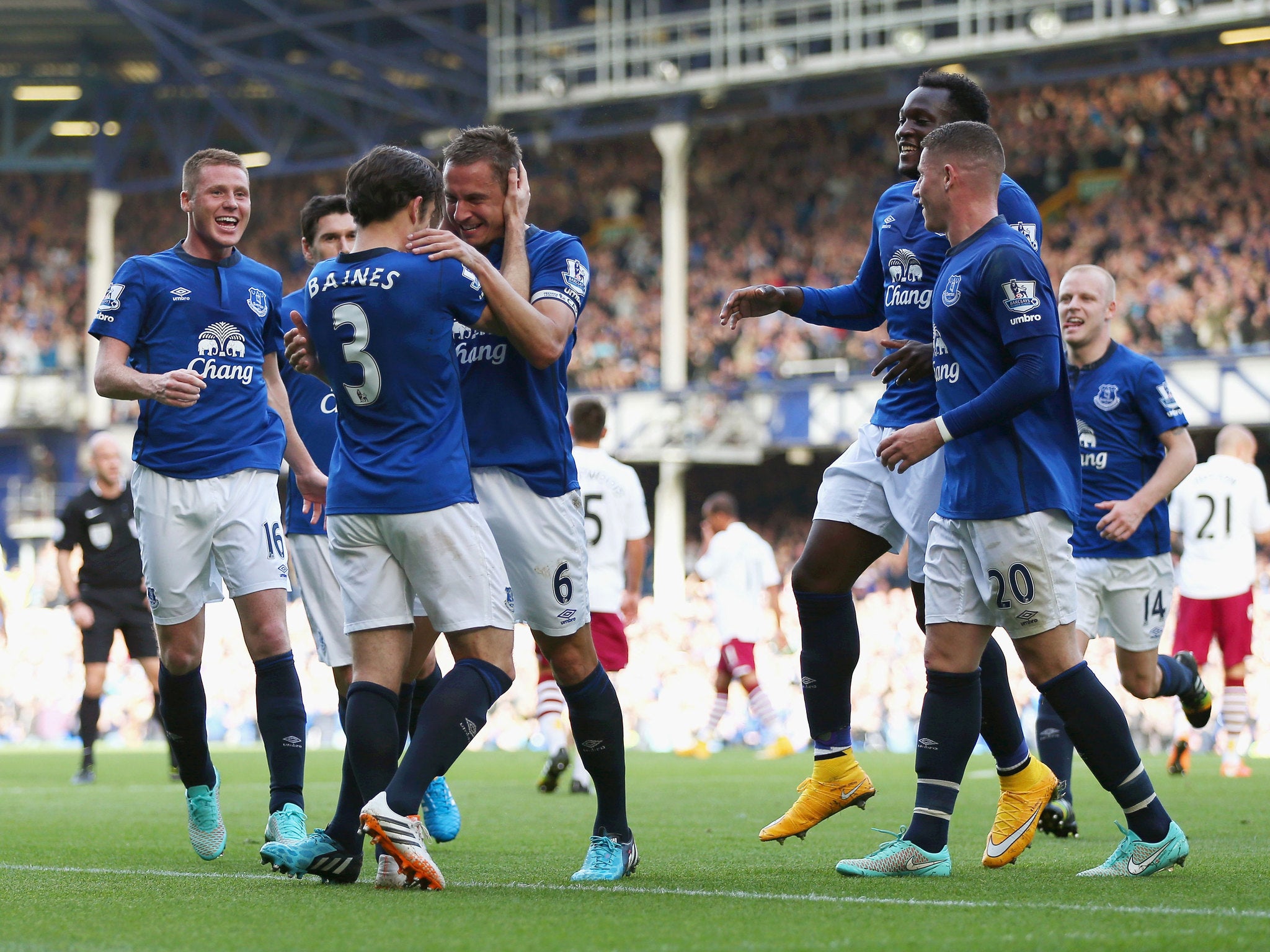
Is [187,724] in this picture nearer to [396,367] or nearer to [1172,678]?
[396,367]

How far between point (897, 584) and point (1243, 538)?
44.7ft

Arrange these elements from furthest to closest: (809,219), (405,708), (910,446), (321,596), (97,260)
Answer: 1. (97,260)
2. (809,219)
3. (321,596)
4. (405,708)
5. (910,446)

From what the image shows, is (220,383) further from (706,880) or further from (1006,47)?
(1006,47)

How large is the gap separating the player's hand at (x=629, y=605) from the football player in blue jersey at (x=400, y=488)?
6.46m

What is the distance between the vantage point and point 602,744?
511cm

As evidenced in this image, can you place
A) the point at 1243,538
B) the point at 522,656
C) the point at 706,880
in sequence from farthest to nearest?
1. the point at 522,656
2. the point at 1243,538
3. the point at 706,880

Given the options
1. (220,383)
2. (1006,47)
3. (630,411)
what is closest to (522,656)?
(630,411)

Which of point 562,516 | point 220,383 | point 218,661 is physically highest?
point 220,383

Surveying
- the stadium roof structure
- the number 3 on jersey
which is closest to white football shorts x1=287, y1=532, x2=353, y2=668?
the number 3 on jersey

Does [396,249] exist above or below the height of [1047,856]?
above

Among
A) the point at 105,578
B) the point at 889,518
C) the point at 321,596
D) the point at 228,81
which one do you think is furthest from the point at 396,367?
the point at 228,81

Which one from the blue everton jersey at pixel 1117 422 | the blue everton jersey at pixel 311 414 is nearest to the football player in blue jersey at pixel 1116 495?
the blue everton jersey at pixel 1117 422

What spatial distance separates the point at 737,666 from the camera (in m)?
14.8

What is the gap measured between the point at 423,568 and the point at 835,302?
2.09m
